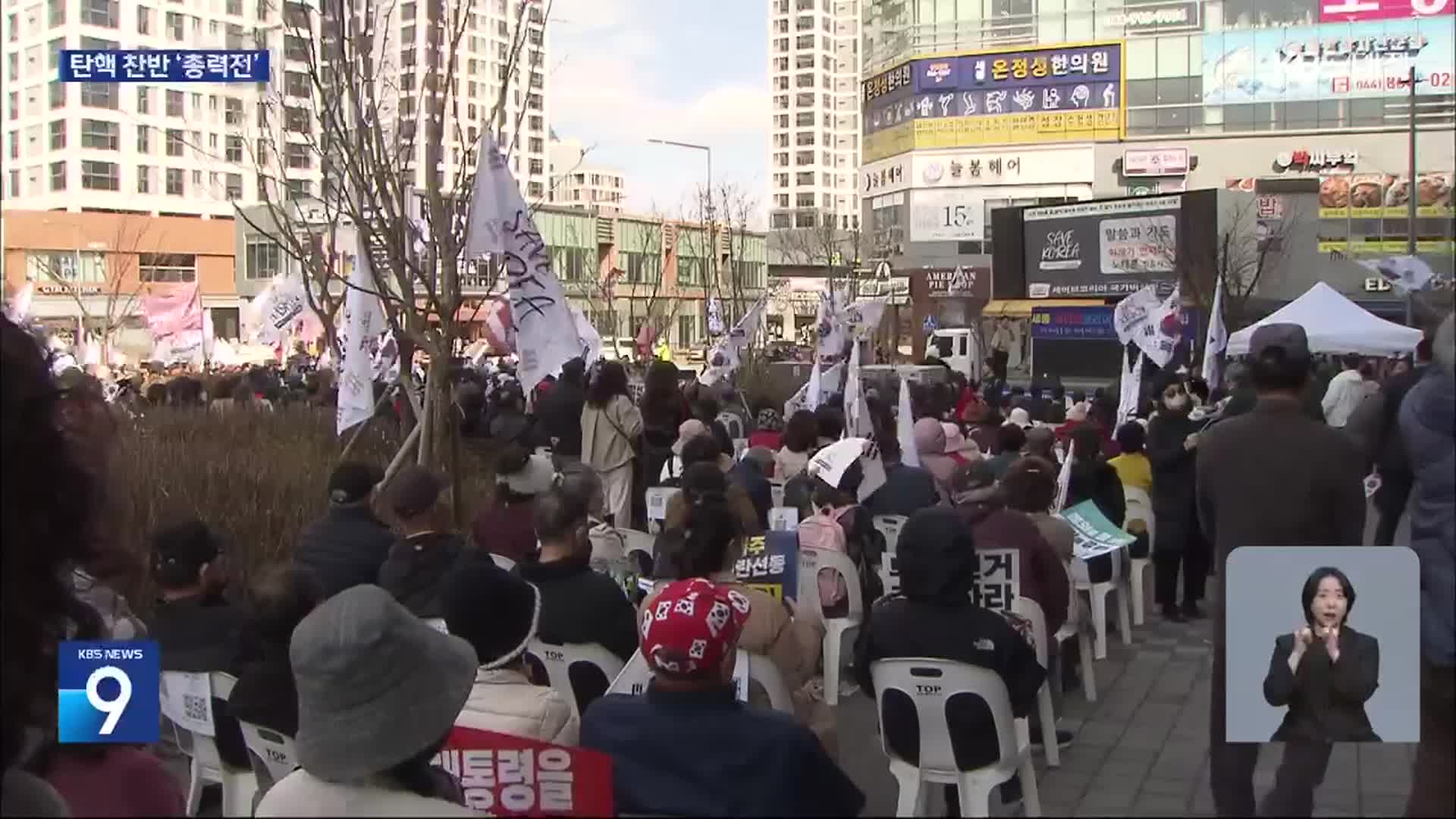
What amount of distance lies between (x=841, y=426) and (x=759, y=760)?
26.2ft

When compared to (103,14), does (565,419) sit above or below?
below

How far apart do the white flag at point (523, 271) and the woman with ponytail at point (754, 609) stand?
2.85 m

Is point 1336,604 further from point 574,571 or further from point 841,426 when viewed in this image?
point 841,426

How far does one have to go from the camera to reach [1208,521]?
4.93 metres

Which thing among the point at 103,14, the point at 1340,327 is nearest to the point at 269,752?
the point at 1340,327

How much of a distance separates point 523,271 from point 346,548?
9.05 feet

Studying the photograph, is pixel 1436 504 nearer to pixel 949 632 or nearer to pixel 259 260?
pixel 949 632

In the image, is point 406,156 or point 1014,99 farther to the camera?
point 1014,99

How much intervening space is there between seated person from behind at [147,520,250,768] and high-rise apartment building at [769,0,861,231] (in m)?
181

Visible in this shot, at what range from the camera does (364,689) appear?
107 inches

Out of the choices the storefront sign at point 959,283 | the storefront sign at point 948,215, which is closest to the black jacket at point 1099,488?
the storefront sign at point 959,283

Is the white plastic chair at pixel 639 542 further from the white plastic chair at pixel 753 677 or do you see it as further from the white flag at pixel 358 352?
the white plastic chair at pixel 753 677

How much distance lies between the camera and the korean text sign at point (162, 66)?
7.80m

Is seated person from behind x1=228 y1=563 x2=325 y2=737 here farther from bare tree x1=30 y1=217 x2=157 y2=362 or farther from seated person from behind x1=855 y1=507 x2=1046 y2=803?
bare tree x1=30 y1=217 x2=157 y2=362
